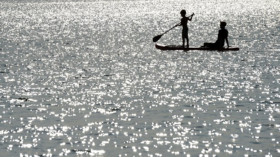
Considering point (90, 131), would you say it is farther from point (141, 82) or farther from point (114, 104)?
point (141, 82)

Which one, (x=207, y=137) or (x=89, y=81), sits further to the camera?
(x=89, y=81)

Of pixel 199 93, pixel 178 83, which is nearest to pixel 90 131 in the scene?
pixel 199 93

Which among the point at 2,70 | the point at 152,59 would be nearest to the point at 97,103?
the point at 2,70

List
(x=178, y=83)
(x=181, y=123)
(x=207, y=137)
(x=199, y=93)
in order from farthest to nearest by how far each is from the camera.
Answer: (x=178, y=83) < (x=199, y=93) < (x=181, y=123) < (x=207, y=137)

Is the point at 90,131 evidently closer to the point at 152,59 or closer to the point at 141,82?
the point at 141,82

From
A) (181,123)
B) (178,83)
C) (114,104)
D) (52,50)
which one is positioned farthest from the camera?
(52,50)

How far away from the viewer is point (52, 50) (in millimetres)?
50000

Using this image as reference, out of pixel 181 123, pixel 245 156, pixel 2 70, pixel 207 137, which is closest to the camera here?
pixel 245 156

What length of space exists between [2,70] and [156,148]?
20.3m

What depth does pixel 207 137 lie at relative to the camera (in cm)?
1897

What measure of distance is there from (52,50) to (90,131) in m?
30.7

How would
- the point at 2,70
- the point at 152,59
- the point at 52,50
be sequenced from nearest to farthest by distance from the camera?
the point at 2,70
the point at 152,59
the point at 52,50

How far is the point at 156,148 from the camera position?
17750 mm

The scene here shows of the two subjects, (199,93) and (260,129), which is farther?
(199,93)
